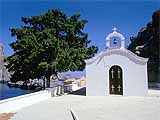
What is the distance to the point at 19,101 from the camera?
48.4 ft

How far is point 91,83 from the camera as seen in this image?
23312mm

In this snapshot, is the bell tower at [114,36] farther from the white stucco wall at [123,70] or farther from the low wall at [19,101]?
the low wall at [19,101]

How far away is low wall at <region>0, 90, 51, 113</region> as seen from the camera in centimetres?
1292

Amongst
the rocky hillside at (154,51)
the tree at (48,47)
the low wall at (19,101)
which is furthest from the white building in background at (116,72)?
the rocky hillside at (154,51)

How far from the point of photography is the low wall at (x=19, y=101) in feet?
42.4

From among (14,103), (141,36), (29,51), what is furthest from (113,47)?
(141,36)

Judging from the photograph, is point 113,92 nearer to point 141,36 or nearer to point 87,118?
point 87,118

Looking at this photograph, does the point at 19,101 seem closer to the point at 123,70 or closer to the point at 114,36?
the point at 123,70

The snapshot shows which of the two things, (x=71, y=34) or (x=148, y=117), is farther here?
(x=71, y=34)

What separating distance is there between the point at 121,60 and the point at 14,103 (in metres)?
11.6

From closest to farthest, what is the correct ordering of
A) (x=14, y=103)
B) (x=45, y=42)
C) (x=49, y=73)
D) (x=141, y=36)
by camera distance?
1. (x=14, y=103)
2. (x=45, y=42)
3. (x=49, y=73)
4. (x=141, y=36)

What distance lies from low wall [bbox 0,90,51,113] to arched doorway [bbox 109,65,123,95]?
20.8ft

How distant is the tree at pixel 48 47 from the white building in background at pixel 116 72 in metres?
2.06

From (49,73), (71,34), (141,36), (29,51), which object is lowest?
(49,73)
